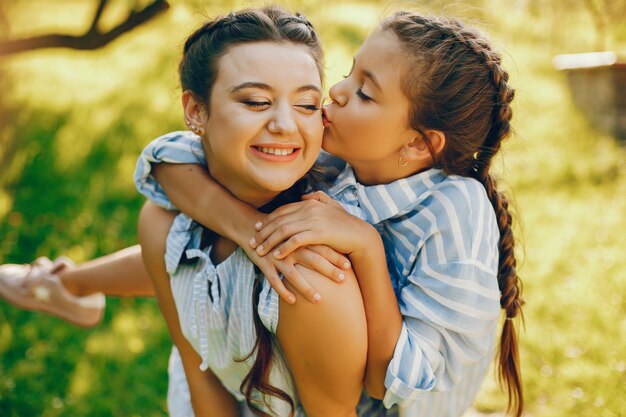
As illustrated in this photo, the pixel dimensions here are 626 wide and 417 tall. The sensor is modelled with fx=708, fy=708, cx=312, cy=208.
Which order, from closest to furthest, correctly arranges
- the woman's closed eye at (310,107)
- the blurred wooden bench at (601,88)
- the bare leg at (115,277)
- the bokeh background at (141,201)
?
the woman's closed eye at (310,107) < the bare leg at (115,277) < the bokeh background at (141,201) < the blurred wooden bench at (601,88)

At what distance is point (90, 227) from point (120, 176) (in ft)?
2.39

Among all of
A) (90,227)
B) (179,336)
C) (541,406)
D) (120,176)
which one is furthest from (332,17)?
(179,336)

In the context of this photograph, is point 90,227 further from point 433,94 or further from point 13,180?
point 433,94

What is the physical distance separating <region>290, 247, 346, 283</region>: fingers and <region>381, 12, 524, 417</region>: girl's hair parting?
61 centimetres

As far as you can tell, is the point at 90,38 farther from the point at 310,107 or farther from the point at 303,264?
the point at 303,264

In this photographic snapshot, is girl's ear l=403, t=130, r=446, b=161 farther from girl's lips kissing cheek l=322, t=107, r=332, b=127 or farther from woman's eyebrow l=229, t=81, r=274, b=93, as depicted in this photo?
woman's eyebrow l=229, t=81, r=274, b=93

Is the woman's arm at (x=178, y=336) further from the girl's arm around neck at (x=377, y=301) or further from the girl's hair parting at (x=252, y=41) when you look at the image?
the girl's arm around neck at (x=377, y=301)

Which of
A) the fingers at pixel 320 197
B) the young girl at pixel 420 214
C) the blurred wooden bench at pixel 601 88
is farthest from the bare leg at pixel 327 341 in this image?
the blurred wooden bench at pixel 601 88

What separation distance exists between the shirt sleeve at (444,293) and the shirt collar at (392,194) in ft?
0.21

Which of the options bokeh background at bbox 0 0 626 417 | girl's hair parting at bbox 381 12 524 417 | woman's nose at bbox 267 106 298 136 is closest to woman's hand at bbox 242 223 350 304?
woman's nose at bbox 267 106 298 136

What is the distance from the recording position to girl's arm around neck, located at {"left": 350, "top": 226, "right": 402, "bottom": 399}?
2.08 metres

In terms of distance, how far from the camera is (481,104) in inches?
91.4

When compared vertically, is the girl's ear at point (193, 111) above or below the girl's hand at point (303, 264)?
above

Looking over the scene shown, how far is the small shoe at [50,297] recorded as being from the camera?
344 cm
